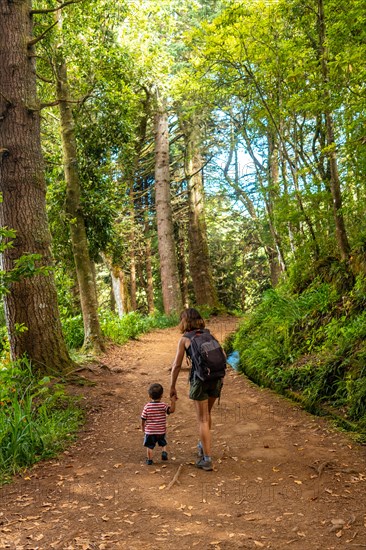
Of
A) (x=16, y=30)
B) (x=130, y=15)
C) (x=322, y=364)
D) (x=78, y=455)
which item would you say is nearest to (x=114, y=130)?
(x=130, y=15)

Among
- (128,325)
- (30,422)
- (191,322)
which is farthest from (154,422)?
(128,325)

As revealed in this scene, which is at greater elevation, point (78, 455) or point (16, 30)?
point (16, 30)

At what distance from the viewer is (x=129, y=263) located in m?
21.6

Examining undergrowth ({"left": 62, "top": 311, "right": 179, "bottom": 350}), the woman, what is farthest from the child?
undergrowth ({"left": 62, "top": 311, "right": 179, "bottom": 350})

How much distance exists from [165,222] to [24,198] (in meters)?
11.7

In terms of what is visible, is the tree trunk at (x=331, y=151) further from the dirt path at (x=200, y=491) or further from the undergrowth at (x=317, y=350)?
the dirt path at (x=200, y=491)

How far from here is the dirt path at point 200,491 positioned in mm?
3471

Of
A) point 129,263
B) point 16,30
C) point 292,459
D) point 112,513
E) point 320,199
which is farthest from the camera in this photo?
point 129,263

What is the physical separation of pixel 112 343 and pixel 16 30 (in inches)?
321

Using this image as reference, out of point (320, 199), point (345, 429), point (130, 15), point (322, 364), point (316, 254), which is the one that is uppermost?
point (130, 15)

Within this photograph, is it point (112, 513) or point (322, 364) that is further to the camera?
point (322, 364)

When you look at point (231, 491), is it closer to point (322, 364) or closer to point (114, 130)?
point (322, 364)

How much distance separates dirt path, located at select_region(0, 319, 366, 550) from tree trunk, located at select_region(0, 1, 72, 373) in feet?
5.20

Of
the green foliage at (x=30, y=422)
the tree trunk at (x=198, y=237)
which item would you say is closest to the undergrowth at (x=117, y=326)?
the tree trunk at (x=198, y=237)
